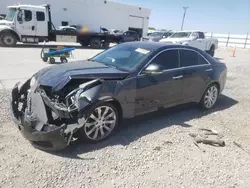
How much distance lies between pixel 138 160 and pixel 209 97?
9.92 ft

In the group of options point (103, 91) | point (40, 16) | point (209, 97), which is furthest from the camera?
point (40, 16)

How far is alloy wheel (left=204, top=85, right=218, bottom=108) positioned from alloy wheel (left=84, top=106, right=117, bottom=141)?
2713 mm

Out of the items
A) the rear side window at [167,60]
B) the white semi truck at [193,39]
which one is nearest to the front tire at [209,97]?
the rear side window at [167,60]

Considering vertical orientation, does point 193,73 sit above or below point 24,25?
below

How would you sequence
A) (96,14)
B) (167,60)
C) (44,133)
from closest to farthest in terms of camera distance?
(44,133)
(167,60)
(96,14)

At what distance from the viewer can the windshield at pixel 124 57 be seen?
4164mm

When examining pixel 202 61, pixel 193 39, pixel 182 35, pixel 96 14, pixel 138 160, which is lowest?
pixel 138 160

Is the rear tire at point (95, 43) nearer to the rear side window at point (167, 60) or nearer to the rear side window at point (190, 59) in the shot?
the rear side window at point (190, 59)

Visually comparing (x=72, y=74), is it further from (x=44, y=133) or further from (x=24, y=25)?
(x=24, y=25)

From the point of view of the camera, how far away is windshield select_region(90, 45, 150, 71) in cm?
416

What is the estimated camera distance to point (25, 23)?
16.3 meters

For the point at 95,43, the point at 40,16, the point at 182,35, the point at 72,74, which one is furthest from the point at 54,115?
the point at 95,43

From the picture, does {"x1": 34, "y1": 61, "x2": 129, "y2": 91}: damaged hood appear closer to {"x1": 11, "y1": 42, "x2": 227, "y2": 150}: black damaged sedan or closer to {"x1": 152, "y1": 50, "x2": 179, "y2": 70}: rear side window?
{"x1": 11, "y1": 42, "x2": 227, "y2": 150}: black damaged sedan

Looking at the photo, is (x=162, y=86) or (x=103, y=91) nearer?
(x=103, y=91)
